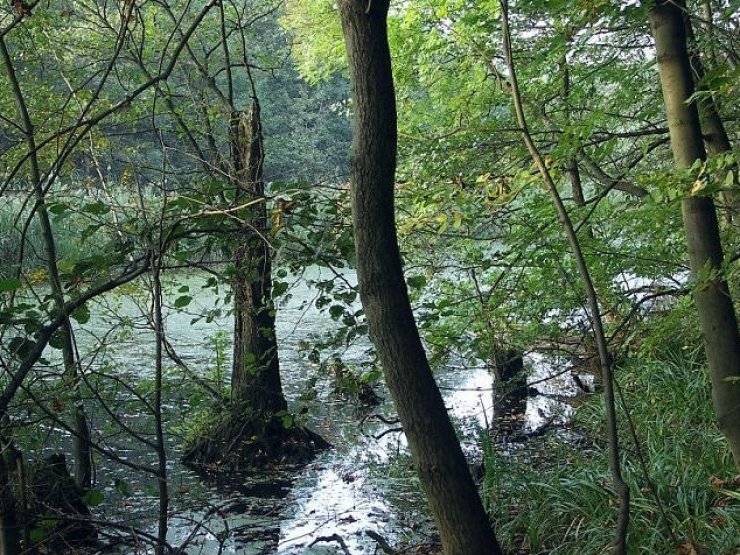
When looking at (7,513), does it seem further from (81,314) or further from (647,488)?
(647,488)

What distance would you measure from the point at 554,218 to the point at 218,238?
2040 millimetres

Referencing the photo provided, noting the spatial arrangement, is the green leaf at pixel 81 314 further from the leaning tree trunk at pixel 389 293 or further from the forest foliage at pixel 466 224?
the leaning tree trunk at pixel 389 293

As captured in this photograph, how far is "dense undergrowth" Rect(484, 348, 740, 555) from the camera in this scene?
11.0 feet

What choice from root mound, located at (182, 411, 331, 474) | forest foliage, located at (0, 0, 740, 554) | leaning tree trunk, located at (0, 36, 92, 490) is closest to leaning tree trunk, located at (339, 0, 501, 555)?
forest foliage, located at (0, 0, 740, 554)

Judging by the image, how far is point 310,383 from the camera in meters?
3.78

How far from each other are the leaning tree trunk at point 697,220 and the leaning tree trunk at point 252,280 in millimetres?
1791

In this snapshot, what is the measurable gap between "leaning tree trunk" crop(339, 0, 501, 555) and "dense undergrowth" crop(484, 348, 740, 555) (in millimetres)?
707

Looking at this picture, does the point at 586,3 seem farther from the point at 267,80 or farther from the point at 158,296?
the point at 267,80

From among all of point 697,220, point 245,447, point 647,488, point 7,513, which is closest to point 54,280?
point 7,513

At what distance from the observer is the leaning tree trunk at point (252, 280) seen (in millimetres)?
3154

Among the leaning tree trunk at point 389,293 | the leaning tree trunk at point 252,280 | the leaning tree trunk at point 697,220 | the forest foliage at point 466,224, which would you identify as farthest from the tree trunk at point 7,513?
the leaning tree trunk at point 697,220

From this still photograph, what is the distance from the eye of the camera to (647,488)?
3.77m

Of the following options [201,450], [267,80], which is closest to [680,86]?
[201,450]

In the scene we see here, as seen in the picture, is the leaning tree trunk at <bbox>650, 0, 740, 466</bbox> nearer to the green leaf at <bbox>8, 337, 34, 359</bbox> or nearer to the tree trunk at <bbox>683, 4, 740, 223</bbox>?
the tree trunk at <bbox>683, 4, 740, 223</bbox>
